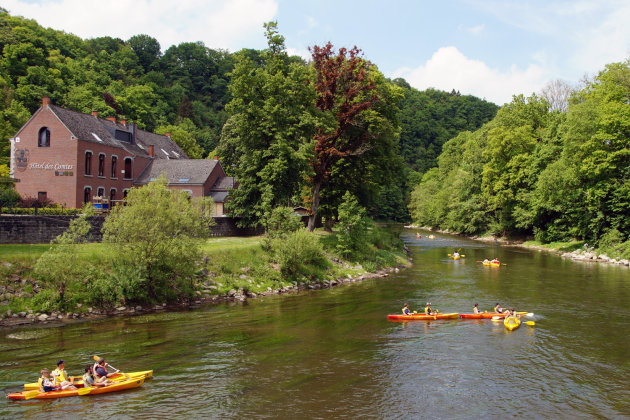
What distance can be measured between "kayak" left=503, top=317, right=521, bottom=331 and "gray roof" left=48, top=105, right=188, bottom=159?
44.4 metres

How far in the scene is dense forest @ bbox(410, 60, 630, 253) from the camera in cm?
4856

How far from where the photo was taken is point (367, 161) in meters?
48.3

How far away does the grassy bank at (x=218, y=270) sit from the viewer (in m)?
23.4

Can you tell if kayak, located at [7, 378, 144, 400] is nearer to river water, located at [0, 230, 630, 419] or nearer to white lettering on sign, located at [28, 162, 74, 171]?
river water, located at [0, 230, 630, 419]

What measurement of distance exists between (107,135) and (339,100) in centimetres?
2953

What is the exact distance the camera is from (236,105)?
4000cm

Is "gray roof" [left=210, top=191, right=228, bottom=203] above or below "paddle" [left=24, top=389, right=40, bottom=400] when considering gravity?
above

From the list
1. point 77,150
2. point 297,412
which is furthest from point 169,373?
point 77,150

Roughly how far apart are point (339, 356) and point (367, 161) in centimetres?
3182

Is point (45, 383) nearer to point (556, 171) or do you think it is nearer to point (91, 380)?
point (91, 380)

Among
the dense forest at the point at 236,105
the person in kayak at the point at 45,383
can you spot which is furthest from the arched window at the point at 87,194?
Result: the person in kayak at the point at 45,383

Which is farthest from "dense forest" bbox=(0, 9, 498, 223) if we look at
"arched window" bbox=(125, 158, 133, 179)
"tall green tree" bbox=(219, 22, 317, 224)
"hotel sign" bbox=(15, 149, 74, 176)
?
"hotel sign" bbox=(15, 149, 74, 176)

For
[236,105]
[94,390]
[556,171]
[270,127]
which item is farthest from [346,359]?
[556,171]

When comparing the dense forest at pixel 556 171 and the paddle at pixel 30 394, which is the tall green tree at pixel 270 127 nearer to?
the paddle at pixel 30 394
